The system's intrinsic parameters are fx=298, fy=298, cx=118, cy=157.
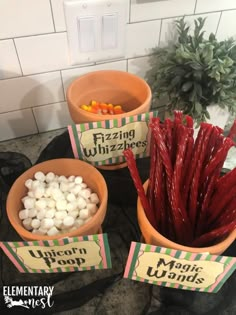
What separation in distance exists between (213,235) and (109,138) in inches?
8.9

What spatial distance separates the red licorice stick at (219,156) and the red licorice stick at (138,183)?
0.28 ft

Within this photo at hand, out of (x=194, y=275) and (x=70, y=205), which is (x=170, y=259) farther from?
(x=70, y=205)

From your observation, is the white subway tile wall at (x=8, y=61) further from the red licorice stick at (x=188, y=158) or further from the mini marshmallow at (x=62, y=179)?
the red licorice stick at (x=188, y=158)

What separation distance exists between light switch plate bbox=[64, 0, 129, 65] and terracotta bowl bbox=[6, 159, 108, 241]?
0.29 meters

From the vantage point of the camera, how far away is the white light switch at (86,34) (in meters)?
0.61

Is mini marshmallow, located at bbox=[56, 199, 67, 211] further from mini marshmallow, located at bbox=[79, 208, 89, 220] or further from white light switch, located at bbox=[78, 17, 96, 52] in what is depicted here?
white light switch, located at bbox=[78, 17, 96, 52]

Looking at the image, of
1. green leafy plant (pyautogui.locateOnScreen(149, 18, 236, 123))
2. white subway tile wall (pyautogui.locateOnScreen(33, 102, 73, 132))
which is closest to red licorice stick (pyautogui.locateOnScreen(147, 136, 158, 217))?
green leafy plant (pyautogui.locateOnScreen(149, 18, 236, 123))

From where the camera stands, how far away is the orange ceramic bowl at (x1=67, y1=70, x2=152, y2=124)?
0.56 meters

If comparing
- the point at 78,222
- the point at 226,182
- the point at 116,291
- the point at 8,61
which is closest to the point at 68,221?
the point at 78,222

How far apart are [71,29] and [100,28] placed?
0.06 metres

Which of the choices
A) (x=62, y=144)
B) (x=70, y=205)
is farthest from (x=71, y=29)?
(x=70, y=205)

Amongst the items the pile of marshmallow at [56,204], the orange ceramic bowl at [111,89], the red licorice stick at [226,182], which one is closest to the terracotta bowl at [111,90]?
the orange ceramic bowl at [111,89]

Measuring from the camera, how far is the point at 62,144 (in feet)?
2.02

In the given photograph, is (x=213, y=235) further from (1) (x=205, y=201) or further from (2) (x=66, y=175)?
(2) (x=66, y=175)
